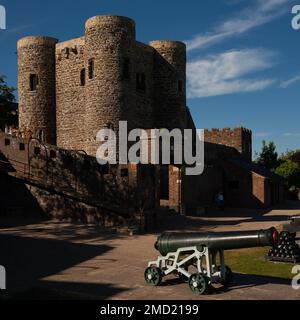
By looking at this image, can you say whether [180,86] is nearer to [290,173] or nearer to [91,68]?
[91,68]

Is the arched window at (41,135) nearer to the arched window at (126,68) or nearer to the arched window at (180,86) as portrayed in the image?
the arched window at (126,68)

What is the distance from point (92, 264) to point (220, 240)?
204 inches

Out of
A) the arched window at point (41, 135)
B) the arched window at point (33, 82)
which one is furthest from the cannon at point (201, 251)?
the arched window at point (33, 82)

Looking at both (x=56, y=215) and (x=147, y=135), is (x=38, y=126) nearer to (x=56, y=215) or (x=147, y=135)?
(x=147, y=135)

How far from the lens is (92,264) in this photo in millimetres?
13922

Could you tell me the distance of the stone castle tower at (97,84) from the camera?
98.9 feet

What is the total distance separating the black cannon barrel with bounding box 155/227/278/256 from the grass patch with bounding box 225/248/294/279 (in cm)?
285

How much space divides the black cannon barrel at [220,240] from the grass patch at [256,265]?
9.36 feet

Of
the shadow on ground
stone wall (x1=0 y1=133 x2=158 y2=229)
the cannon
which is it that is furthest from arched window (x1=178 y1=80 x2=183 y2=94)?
the cannon

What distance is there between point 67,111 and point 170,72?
26.1 feet

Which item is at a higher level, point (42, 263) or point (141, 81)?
point (141, 81)

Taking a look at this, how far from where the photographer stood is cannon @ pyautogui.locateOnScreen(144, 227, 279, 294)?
9.67 metres

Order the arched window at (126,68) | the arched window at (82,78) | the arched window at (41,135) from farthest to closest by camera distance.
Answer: the arched window at (41,135), the arched window at (82,78), the arched window at (126,68)

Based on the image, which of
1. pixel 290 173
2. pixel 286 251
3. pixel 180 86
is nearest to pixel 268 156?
pixel 290 173
